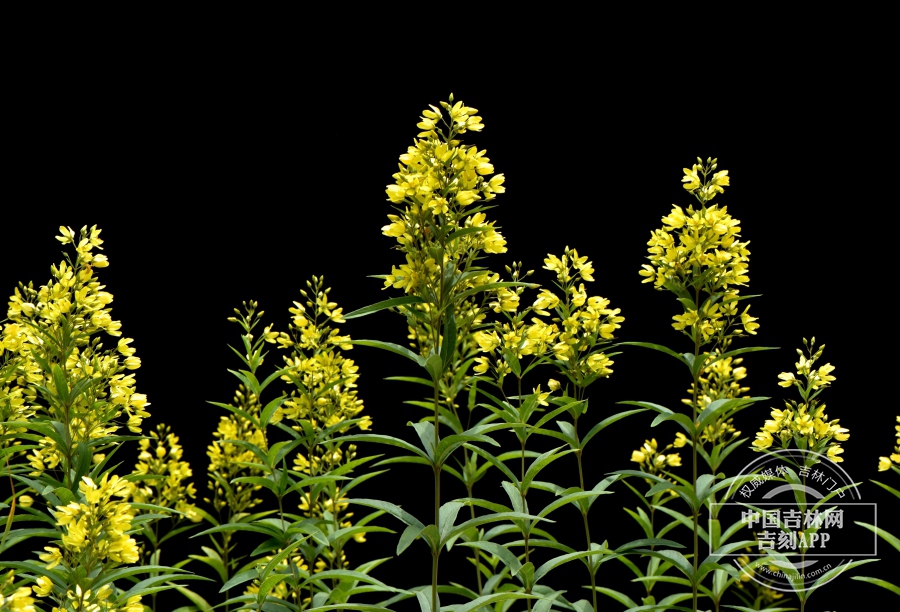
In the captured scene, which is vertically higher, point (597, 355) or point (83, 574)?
point (597, 355)

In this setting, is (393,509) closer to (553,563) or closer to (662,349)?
(553,563)

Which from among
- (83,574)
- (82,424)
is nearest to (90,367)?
(82,424)

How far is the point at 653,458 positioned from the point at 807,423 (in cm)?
111

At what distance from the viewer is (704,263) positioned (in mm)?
5430

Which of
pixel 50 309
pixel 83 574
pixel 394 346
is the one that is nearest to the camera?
pixel 83 574

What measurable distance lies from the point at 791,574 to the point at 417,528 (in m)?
2.31

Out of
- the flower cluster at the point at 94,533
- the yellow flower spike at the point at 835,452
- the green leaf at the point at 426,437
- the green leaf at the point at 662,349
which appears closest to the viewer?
the flower cluster at the point at 94,533

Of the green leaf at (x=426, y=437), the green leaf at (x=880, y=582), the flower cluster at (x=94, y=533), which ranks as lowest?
the flower cluster at (x=94, y=533)

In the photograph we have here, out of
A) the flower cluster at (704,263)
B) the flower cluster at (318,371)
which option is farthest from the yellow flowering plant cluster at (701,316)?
the flower cluster at (318,371)

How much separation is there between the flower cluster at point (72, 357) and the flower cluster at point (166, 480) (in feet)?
4.24

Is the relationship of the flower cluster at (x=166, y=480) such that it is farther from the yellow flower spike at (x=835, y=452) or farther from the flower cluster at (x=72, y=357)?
the yellow flower spike at (x=835, y=452)

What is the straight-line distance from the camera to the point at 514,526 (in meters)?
5.23

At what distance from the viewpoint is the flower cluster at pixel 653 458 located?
6234 millimetres

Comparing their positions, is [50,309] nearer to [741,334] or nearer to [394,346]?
[394,346]
